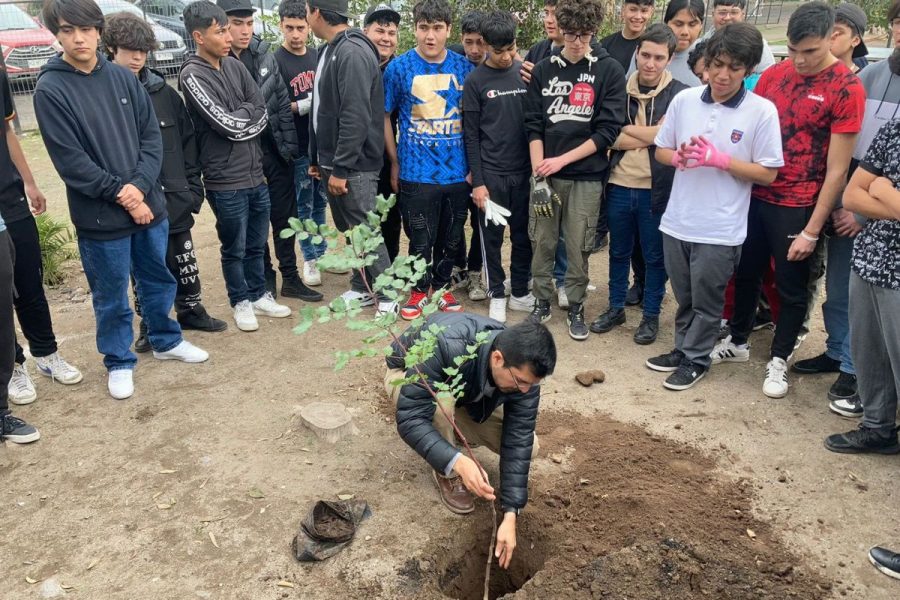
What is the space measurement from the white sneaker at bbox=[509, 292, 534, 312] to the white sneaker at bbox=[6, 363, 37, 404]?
123 inches

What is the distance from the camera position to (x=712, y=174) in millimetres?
3977

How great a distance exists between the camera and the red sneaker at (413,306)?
16.9 feet

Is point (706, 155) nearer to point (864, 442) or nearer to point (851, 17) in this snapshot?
point (851, 17)

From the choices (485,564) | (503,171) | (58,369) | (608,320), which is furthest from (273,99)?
(485,564)

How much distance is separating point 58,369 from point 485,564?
2.84 meters

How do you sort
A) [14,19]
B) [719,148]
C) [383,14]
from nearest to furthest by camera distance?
1. [719,148]
2. [383,14]
3. [14,19]

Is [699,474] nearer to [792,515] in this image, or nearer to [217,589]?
[792,515]

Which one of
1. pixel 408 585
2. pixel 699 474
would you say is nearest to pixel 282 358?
pixel 408 585

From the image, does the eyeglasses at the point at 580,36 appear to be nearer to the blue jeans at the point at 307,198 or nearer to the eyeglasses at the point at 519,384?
the blue jeans at the point at 307,198

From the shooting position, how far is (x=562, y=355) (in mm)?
4723

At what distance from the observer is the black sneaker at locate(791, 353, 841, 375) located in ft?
14.3

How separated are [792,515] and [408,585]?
1722mm

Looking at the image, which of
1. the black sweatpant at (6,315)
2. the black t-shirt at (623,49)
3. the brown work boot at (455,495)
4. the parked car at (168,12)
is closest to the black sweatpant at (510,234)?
the black t-shirt at (623,49)

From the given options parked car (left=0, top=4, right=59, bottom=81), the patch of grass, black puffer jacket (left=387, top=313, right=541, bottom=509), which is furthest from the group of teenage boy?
parked car (left=0, top=4, right=59, bottom=81)
